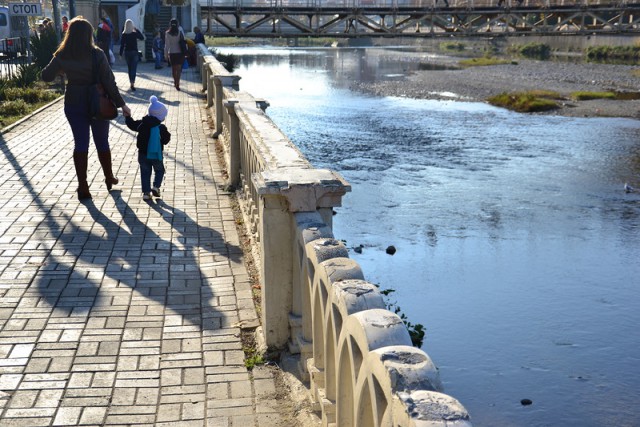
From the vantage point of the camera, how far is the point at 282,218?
15.7ft

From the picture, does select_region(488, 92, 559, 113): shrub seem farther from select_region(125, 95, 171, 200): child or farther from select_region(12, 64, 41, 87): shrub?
select_region(125, 95, 171, 200): child

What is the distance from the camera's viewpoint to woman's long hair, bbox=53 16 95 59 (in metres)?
7.86

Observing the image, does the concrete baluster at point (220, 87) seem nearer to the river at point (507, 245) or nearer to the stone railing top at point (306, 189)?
the river at point (507, 245)

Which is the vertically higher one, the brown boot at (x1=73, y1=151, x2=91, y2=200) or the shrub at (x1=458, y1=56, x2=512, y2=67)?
the brown boot at (x1=73, y1=151, x2=91, y2=200)

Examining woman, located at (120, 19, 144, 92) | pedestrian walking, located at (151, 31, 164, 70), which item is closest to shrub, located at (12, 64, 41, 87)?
woman, located at (120, 19, 144, 92)

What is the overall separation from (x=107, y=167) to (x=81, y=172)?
0.45 meters

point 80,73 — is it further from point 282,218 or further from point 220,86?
point 220,86

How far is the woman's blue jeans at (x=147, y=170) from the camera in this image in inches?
331

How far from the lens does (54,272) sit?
20.4 ft

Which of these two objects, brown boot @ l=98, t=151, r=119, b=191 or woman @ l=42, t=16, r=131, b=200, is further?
brown boot @ l=98, t=151, r=119, b=191

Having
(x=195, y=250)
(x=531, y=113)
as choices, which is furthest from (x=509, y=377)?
(x=531, y=113)

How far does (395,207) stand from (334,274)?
12.0 meters

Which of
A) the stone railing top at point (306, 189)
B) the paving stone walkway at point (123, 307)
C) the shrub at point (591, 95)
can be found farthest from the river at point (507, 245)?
the shrub at point (591, 95)

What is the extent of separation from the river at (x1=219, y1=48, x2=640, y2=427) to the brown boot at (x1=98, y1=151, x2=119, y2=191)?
3775mm
